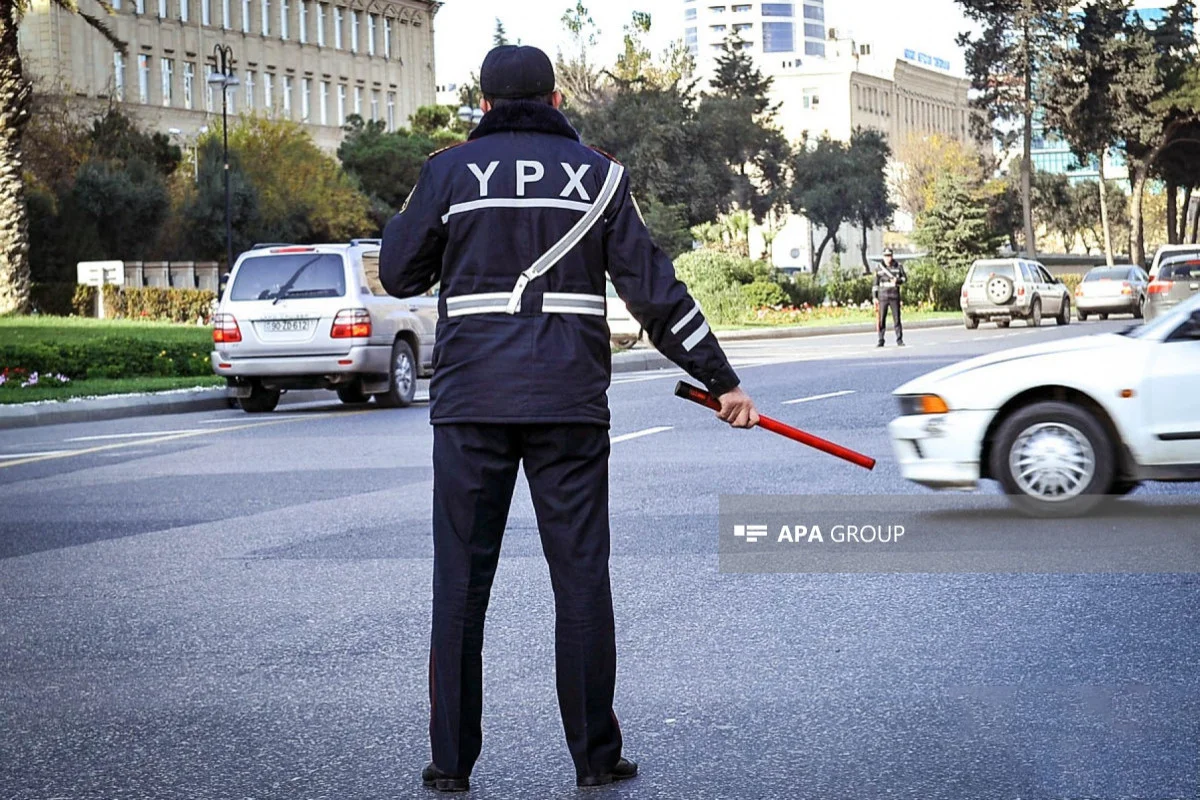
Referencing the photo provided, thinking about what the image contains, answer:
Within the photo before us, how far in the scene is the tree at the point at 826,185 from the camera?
113 meters

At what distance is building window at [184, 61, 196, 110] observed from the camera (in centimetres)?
8875

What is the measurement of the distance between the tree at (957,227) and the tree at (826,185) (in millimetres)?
35261

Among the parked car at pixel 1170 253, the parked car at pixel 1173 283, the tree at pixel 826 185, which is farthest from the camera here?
the tree at pixel 826 185

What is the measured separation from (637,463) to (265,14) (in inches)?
3368

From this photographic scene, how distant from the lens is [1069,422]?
10.8m

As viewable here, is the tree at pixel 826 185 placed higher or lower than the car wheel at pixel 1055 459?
higher

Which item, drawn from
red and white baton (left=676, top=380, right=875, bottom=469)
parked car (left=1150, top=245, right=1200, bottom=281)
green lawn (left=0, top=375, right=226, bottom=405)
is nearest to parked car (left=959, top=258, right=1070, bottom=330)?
parked car (left=1150, top=245, right=1200, bottom=281)

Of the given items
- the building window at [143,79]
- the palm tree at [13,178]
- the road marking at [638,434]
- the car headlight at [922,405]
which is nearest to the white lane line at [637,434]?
the road marking at [638,434]

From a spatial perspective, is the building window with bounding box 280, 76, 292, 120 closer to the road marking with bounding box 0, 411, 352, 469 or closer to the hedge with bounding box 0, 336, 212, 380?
the hedge with bounding box 0, 336, 212, 380

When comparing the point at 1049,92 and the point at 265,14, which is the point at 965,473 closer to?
the point at 1049,92

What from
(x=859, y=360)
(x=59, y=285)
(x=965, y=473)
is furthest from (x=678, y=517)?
(x=59, y=285)

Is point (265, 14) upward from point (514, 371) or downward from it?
upward

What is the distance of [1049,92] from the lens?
78.5 meters

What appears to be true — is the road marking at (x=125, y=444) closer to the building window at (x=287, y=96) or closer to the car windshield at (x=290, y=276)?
the car windshield at (x=290, y=276)
